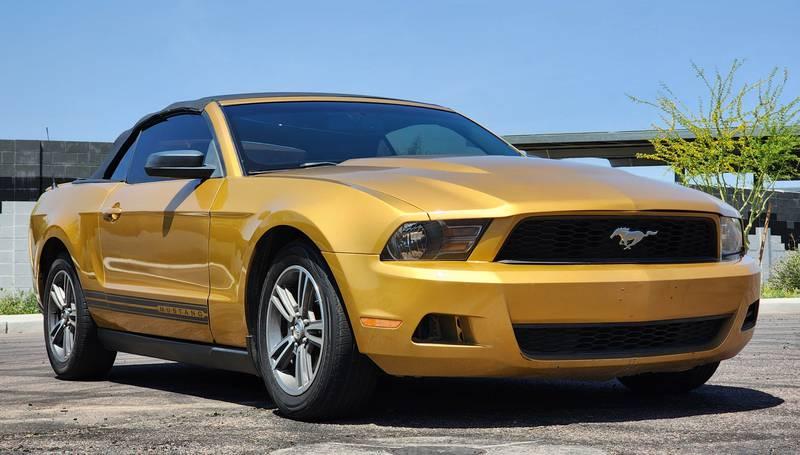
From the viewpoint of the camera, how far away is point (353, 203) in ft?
15.9

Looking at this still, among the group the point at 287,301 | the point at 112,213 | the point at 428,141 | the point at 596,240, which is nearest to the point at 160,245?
the point at 112,213

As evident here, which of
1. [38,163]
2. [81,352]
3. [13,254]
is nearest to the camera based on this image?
[81,352]

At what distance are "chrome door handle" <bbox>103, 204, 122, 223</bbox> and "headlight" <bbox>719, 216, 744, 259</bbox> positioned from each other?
10.7 ft

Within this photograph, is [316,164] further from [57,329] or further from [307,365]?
[57,329]

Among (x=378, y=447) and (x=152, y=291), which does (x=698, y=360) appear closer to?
(x=378, y=447)

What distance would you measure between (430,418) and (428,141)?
6.22ft

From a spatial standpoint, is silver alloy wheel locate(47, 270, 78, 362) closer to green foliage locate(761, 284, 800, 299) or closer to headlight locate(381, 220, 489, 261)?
headlight locate(381, 220, 489, 261)

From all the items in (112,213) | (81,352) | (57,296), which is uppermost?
(112,213)

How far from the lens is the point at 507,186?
16.0 feet

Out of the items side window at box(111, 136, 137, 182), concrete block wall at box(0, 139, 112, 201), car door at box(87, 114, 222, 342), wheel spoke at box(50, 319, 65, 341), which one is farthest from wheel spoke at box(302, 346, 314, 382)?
concrete block wall at box(0, 139, 112, 201)

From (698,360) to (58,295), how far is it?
4228 millimetres

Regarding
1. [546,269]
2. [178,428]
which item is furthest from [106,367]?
[546,269]

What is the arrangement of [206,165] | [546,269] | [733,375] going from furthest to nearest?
1. [733,375]
2. [206,165]
3. [546,269]

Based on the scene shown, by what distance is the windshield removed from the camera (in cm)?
591
